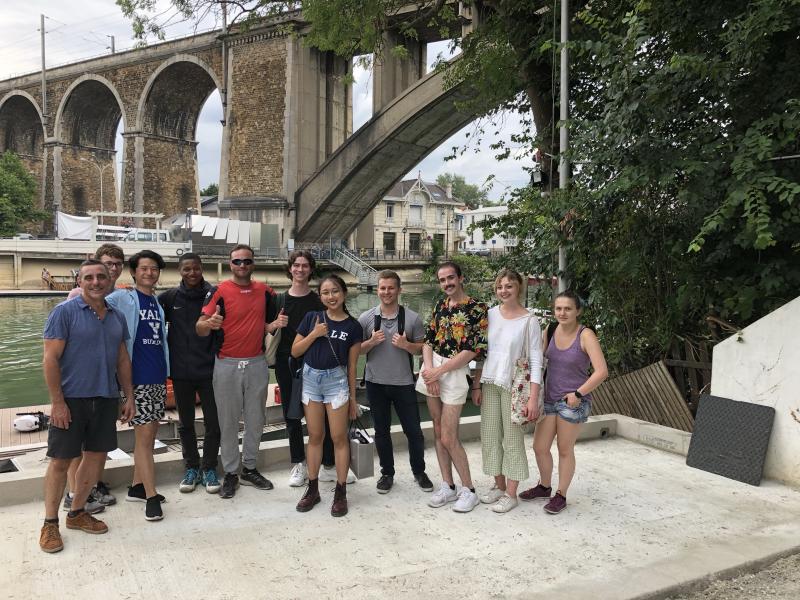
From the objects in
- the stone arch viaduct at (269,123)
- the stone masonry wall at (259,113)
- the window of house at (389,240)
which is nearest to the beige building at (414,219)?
the window of house at (389,240)

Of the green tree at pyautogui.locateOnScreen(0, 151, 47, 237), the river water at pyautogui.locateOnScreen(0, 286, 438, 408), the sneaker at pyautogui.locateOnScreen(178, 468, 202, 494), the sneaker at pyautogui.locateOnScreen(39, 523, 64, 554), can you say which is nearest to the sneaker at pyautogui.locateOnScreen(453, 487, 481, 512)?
the sneaker at pyautogui.locateOnScreen(178, 468, 202, 494)

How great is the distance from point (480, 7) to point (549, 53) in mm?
4885

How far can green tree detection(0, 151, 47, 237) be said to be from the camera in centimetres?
3553

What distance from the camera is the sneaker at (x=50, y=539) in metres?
2.91

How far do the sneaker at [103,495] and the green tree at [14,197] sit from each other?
3808cm

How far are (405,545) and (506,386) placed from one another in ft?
3.28

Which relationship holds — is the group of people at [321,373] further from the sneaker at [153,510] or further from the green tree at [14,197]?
the green tree at [14,197]

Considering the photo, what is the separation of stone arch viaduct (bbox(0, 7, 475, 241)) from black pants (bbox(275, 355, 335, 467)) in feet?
50.6

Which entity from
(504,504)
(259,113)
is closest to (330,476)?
(504,504)

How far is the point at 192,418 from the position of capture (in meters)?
3.75

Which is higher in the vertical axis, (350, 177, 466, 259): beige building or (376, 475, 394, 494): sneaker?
(350, 177, 466, 259): beige building

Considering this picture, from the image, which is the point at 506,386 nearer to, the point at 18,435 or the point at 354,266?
the point at 18,435

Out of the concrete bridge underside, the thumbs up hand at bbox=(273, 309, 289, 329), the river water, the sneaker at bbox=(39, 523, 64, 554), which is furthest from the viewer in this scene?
the concrete bridge underside

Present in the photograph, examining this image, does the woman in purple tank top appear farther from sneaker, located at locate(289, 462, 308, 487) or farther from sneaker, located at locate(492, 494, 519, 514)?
sneaker, located at locate(289, 462, 308, 487)
